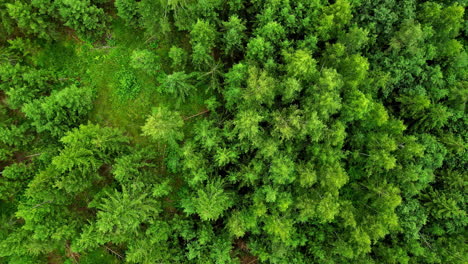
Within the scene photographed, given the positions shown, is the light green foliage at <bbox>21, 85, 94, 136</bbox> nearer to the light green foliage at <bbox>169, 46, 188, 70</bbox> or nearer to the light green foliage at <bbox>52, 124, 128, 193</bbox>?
the light green foliage at <bbox>52, 124, 128, 193</bbox>

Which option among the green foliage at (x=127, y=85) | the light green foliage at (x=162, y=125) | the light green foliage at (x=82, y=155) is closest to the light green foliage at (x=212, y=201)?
the light green foliage at (x=162, y=125)

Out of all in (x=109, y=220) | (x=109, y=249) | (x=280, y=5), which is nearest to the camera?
(x=109, y=220)

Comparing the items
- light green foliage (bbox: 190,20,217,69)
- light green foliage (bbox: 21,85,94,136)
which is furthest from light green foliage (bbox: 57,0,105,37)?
light green foliage (bbox: 190,20,217,69)

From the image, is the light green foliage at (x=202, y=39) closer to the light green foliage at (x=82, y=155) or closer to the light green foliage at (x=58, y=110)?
the light green foliage at (x=82, y=155)

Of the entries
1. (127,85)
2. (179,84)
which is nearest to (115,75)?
(127,85)

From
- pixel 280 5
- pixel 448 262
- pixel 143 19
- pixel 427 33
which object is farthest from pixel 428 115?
pixel 143 19

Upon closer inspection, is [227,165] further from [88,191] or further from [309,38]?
[88,191]

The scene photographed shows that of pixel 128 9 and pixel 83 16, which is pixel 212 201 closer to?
pixel 128 9
